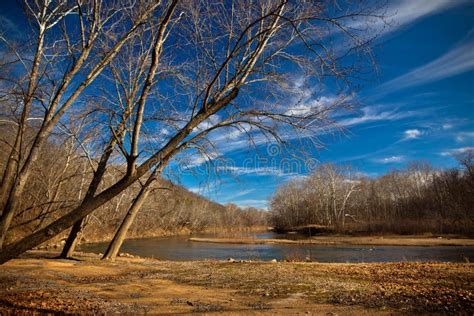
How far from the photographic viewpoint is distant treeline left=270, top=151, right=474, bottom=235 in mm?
47253

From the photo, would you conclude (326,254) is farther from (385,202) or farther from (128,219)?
(385,202)

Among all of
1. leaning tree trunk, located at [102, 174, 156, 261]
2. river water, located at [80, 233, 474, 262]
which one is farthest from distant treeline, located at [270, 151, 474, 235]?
leaning tree trunk, located at [102, 174, 156, 261]

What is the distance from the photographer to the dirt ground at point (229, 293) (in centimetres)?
546

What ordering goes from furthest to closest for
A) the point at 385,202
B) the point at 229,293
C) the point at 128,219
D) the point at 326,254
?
Result: the point at 385,202, the point at 326,254, the point at 128,219, the point at 229,293

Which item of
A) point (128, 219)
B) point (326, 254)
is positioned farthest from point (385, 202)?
point (128, 219)

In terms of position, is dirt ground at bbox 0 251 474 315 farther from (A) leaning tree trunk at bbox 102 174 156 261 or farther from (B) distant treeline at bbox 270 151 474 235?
(B) distant treeline at bbox 270 151 474 235

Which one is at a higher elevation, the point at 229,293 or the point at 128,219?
the point at 128,219

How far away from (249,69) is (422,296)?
5.52m

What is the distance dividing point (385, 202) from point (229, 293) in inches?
2938

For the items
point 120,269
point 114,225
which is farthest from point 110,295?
point 114,225

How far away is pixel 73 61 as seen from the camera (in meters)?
6.29

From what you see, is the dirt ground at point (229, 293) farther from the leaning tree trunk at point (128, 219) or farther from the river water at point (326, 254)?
the river water at point (326, 254)

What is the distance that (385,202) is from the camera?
7300 cm

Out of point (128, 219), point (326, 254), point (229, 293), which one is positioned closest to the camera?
point (229, 293)
